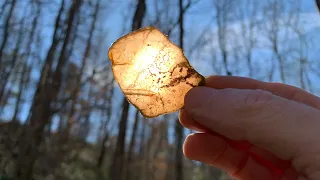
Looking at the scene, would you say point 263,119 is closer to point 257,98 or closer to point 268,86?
point 257,98

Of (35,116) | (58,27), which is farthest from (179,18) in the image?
(35,116)

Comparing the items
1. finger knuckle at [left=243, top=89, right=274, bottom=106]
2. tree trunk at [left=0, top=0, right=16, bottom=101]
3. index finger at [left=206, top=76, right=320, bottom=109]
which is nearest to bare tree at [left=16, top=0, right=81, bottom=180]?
tree trunk at [left=0, top=0, right=16, bottom=101]

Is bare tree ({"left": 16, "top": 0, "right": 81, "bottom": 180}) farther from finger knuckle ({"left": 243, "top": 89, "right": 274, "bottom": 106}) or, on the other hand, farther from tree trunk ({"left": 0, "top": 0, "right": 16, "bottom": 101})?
finger knuckle ({"left": 243, "top": 89, "right": 274, "bottom": 106})

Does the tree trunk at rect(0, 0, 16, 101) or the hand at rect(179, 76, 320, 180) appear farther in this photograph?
the tree trunk at rect(0, 0, 16, 101)

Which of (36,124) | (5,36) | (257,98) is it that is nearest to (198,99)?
(257,98)

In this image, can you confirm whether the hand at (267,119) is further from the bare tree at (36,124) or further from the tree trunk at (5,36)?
the tree trunk at (5,36)

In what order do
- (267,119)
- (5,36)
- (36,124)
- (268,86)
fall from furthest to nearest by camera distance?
1. (5,36)
2. (36,124)
3. (268,86)
4. (267,119)
